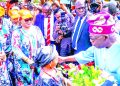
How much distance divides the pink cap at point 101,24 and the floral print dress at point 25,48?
3106mm

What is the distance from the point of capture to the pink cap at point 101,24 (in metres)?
4.33

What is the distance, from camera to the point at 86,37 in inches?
311

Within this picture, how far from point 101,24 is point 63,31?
14.6 feet

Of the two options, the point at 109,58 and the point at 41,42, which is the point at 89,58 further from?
the point at 41,42

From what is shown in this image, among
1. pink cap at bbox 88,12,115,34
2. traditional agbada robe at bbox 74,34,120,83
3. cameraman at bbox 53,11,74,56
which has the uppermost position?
pink cap at bbox 88,12,115,34

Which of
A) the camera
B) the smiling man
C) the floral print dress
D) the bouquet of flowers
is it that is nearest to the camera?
the bouquet of flowers

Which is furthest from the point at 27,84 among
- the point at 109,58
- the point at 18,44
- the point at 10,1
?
the point at 10,1

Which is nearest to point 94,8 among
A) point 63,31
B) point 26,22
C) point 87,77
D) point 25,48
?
point 63,31

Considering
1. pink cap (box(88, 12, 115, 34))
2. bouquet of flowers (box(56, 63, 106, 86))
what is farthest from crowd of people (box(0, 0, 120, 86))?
bouquet of flowers (box(56, 63, 106, 86))

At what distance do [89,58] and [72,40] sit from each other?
10.3 ft

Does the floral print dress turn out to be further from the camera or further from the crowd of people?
the camera

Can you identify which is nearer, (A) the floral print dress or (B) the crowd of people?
(B) the crowd of people

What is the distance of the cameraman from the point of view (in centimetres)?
872

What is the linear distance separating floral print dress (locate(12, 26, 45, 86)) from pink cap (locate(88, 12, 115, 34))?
311cm
